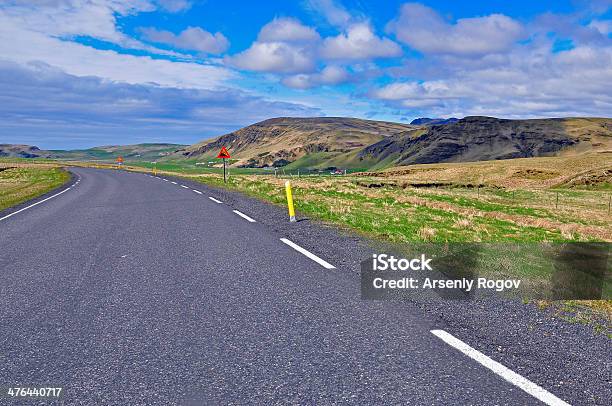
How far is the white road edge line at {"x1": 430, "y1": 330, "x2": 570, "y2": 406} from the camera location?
134 inches

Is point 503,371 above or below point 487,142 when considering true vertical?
below

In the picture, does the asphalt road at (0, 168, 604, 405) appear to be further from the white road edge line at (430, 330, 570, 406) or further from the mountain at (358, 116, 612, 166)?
the mountain at (358, 116, 612, 166)

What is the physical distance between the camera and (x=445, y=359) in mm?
4082

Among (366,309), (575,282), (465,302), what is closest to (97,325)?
(366,309)

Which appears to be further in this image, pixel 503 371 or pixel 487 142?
pixel 487 142

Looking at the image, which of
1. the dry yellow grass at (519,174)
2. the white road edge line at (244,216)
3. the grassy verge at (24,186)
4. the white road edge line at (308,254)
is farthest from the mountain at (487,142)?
the white road edge line at (308,254)

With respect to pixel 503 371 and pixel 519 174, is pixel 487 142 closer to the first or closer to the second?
pixel 519 174

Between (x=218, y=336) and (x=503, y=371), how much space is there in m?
2.54

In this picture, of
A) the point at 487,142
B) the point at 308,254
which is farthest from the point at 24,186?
the point at 487,142

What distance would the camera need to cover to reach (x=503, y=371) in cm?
381

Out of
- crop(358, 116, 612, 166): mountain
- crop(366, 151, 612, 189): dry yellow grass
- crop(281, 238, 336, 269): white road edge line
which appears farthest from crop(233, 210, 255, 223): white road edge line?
crop(358, 116, 612, 166): mountain

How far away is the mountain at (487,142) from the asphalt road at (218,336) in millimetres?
150630

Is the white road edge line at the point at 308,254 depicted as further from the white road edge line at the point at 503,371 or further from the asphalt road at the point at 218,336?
the white road edge line at the point at 503,371

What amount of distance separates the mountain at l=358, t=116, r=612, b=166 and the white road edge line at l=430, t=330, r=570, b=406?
501 ft
